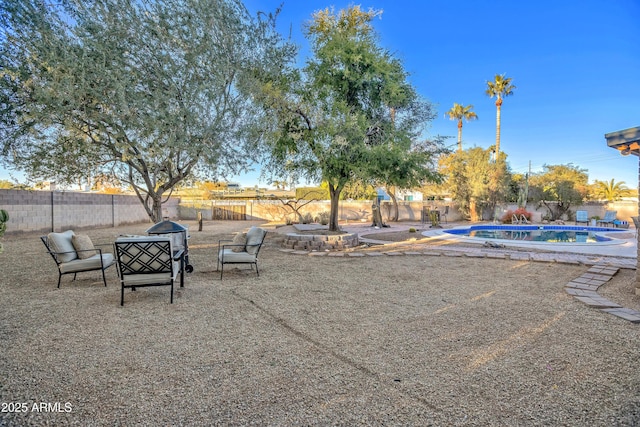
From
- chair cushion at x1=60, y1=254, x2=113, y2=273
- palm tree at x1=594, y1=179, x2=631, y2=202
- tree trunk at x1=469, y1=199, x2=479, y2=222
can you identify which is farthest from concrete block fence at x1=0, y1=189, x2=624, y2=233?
palm tree at x1=594, y1=179, x2=631, y2=202

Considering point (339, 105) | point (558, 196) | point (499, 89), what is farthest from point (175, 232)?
point (499, 89)

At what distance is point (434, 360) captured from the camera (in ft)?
9.58

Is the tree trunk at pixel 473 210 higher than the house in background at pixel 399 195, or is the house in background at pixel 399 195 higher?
the house in background at pixel 399 195

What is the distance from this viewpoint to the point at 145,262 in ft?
15.1

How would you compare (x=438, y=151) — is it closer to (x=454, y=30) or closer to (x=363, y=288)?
(x=454, y=30)

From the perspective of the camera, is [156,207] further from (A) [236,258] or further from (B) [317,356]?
(B) [317,356]

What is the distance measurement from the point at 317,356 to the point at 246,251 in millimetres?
3967

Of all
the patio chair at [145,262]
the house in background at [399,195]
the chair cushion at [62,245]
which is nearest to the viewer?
the patio chair at [145,262]

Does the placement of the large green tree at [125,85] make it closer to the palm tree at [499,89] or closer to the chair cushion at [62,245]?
the chair cushion at [62,245]

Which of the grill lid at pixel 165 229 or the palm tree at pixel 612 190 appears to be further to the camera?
the palm tree at pixel 612 190

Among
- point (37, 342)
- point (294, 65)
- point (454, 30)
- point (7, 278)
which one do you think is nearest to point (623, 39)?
point (454, 30)

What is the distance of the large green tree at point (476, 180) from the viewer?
20.8 meters

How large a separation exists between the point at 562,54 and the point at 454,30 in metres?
5.66

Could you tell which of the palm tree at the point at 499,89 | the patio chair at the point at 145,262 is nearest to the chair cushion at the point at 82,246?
the patio chair at the point at 145,262
